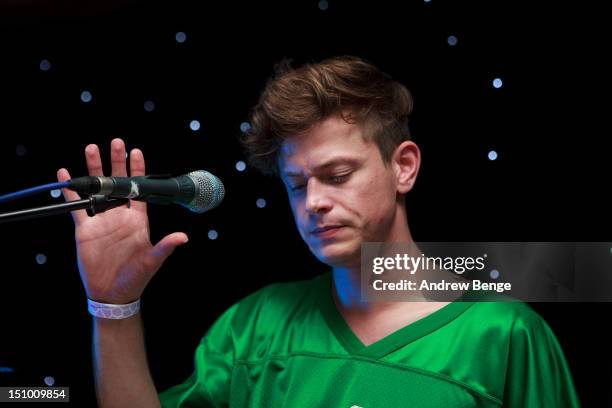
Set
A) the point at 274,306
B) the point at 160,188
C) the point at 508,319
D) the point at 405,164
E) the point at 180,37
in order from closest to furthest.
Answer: the point at 160,188 → the point at 508,319 → the point at 405,164 → the point at 274,306 → the point at 180,37

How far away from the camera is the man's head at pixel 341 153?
160cm

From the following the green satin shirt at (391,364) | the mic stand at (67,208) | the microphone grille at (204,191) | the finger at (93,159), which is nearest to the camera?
the mic stand at (67,208)

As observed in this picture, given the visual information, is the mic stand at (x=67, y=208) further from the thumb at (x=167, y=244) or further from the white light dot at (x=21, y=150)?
the white light dot at (x=21, y=150)

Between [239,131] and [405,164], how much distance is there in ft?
1.69

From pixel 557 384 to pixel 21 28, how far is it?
1.48 metres

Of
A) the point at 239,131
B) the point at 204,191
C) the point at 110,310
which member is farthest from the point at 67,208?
the point at 239,131

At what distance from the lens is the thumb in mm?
1578

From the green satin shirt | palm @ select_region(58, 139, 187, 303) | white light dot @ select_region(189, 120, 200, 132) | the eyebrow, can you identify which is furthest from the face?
white light dot @ select_region(189, 120, 200, 132)

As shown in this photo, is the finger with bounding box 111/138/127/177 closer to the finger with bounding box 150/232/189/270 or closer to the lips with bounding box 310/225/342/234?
the finger with bounding box 150/232/189/270

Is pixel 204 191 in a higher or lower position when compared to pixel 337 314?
higher

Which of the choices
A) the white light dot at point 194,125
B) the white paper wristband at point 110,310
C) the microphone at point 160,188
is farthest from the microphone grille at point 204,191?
the white light dot at point 194,125

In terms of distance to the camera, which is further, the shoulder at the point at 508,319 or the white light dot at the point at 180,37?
the white light dot at the point at 180,37

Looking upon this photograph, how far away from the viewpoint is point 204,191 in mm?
1451

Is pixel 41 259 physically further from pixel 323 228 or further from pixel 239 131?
pixel 323 228
